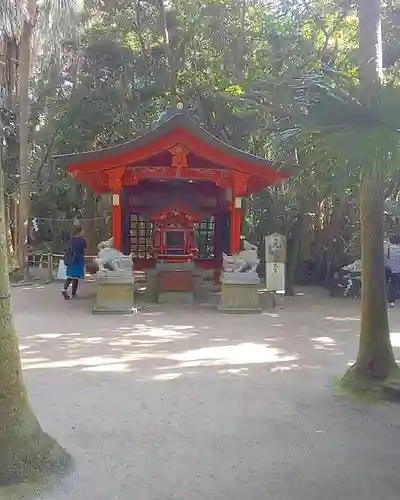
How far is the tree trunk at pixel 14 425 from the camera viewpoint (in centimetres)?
336

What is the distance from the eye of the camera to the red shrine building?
35.6 ft

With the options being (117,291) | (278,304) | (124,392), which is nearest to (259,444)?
(124,392)

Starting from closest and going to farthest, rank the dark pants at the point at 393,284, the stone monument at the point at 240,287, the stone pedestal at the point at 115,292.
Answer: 1. the stone pedestal at the point at 115,292
2. the stone monument at the point at 240,287
3. the dark pants at the point at 393,284

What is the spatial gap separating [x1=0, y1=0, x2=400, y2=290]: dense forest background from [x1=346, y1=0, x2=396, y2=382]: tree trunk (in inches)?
222

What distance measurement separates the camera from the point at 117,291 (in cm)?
1062

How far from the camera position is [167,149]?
11078 millimetres

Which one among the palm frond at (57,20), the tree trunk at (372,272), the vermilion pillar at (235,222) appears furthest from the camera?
the palm frond at (57,20)

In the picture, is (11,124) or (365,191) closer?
(365,191)

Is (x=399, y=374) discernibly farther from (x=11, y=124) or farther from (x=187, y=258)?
(x=11, y=124)

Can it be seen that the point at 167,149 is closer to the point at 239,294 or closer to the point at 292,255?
the point at 239,294

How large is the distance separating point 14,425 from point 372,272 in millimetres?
3503

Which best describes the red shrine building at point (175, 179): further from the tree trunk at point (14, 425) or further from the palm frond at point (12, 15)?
the tree trunk at point (14, 425)

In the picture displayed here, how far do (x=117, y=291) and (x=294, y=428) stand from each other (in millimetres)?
6512

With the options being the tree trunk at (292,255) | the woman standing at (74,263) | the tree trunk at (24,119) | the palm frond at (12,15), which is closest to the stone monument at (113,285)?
the woman standing at (74,263)
